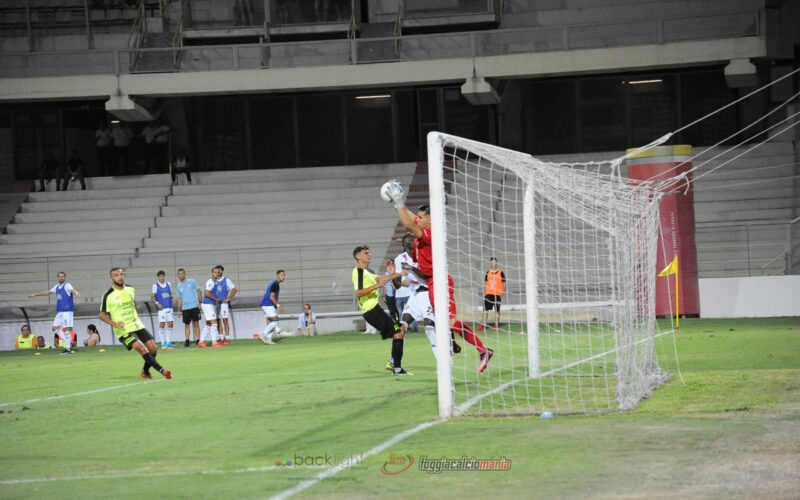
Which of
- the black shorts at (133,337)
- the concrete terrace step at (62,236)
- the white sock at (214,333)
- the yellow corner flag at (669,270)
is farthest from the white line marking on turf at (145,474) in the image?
the concrete terrace step at (62,236)

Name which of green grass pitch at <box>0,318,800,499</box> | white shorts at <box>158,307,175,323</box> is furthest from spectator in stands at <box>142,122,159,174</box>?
green grass pitch at <box>0,318,800,499</box>

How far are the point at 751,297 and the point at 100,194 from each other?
73.5 ft

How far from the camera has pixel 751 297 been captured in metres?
27.6

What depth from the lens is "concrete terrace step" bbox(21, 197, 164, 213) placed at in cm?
3775

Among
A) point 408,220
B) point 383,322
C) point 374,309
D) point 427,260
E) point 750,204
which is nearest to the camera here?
point 408,220

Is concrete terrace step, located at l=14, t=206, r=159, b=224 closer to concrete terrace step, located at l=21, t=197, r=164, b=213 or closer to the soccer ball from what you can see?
concrete terrace step, located at l=21, t=197, r=164, b=213

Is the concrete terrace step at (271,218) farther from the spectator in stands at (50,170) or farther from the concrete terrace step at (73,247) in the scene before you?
the spectator in stands at (50,170)

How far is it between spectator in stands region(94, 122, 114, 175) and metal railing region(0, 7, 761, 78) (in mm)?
4355

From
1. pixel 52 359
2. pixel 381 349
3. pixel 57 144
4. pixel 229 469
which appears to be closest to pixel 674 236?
pixel 381 349

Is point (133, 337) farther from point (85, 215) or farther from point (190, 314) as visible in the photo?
point (85, 215)

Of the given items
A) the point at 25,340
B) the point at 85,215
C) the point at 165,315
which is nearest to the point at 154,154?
the point at 85,215

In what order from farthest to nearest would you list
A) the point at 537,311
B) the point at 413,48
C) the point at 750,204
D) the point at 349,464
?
the point at 413,48, the point at 750,204, the point at 537,311, the point at 349,464

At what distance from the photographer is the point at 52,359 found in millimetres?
24125

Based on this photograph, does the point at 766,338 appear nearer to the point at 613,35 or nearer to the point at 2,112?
the point at 613,35
